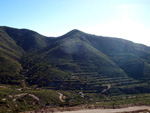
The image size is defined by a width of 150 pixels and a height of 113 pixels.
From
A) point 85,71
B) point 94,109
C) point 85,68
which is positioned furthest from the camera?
point 85,68

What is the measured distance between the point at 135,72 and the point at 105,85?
29.3 m

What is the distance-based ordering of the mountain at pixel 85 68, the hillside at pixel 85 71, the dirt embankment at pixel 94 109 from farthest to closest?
the mountain at pixel 85 68, the hillside at pixel 85 71, the dirt embankment at pixel 94 109

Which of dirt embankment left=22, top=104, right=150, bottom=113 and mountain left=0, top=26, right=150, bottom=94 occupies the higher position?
mountain left=0, top=26, right=150, bottom=94

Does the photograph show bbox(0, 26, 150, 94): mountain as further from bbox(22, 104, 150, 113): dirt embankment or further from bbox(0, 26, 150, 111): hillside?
bbox(22, 104, 150, 113): dirt embankment

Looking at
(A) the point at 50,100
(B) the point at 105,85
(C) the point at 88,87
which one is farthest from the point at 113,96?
(A) the point at 50,100

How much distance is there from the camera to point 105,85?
67312 mm

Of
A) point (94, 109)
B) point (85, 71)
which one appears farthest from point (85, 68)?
point (94, 109)

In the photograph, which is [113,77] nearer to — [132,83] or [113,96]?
[132,83]

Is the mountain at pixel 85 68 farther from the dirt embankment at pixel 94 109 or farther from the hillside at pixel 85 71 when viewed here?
the dirt embankment at pixel 94 109

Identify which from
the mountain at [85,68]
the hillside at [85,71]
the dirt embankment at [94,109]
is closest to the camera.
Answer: the dirt embankment at [94,109]

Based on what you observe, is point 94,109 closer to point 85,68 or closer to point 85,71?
point 85,71

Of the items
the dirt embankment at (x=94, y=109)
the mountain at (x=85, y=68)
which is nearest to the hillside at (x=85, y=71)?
the mountain at (x=85, y=68)

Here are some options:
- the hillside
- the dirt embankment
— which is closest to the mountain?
the hillside

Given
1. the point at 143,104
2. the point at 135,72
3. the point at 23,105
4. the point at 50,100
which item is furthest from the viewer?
the point at 135,72
